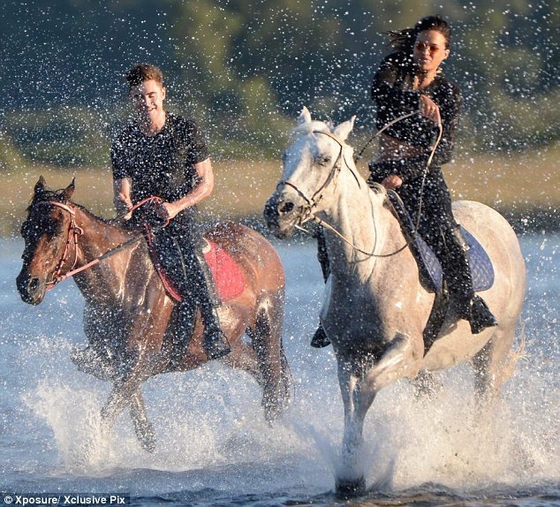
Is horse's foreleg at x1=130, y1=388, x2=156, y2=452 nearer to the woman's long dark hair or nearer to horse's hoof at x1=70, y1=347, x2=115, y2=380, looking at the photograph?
horse's hoof at x1=70, y1=347, x2=115, y2=380

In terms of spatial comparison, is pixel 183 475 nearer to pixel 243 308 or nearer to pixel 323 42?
pixel 243 308

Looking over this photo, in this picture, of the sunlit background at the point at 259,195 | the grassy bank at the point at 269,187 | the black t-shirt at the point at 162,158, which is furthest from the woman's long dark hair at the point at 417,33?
the grassy bank at the point at 269,187

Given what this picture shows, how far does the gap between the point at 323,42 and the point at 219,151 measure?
298 inches

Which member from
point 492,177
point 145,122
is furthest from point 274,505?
point 492,177

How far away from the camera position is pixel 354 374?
27.8ft

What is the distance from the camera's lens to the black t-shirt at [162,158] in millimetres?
10273

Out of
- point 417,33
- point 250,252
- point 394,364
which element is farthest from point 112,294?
point 417,33

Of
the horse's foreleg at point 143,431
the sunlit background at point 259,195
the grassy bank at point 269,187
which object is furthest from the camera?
the grassy bank at point 269,187

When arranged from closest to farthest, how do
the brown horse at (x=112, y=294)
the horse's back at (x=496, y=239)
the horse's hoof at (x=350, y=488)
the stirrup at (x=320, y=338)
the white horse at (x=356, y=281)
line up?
the white horse at (x=356, y=281) → the horse's hoof at (x=350, y=488) → the stirrup at (x=320, y=338) → the brown horse at (x=112, y=294) → the horse's back at (x=496, y=239)

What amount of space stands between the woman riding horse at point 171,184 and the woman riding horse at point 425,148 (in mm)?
1555

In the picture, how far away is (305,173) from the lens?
25.8 feet

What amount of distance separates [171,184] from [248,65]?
78.6 ft

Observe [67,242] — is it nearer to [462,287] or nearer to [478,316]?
[462,287]

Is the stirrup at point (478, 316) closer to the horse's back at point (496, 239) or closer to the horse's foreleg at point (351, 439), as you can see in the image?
the horse's back at point (496, 239)
